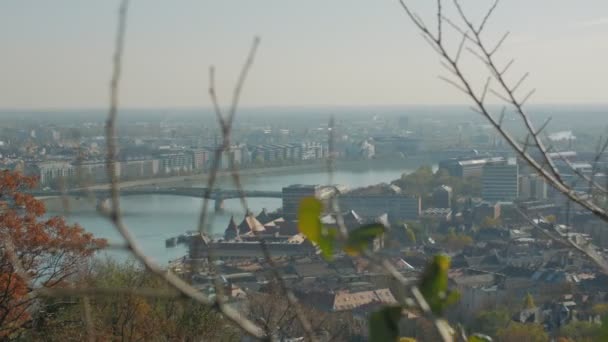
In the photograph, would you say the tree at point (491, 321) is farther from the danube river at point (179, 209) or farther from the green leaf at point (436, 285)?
the green leaf at point (436, 285)

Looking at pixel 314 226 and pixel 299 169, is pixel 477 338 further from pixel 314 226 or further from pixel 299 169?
pixel 299 169

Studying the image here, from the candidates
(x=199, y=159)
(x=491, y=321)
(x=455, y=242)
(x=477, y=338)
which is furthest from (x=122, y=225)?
(x=199, y=159)

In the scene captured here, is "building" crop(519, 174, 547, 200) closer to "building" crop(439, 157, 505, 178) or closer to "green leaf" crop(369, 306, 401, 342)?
"building" crop(439, 157, 505, 178)

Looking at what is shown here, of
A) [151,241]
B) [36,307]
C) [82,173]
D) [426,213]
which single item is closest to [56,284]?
[36,307]

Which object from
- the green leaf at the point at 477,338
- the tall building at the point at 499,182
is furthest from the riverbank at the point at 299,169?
the green leaf at the point at 477,338

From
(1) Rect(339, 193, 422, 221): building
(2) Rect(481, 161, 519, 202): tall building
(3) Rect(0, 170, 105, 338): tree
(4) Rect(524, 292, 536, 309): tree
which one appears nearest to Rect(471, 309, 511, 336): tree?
(4) Rect(524, 292, 536, 309): tree

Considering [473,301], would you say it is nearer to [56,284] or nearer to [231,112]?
[56,284]

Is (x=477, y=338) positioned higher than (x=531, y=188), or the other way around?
(x=477, y=338)
